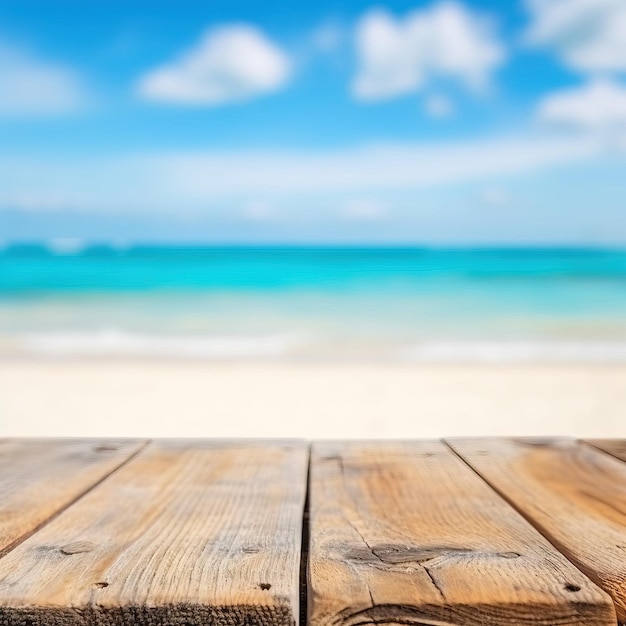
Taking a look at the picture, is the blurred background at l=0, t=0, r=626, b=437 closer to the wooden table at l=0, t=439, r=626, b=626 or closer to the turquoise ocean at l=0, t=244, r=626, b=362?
the turquoise ocean at l=0, t=244, r=626, b=362

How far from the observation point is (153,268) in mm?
20062

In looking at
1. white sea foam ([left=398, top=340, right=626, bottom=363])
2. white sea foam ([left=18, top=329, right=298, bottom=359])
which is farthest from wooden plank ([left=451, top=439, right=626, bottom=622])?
white sea foam ([left=18, top=329, right=298, bottom=359])

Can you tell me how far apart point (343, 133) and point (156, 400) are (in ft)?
85.2

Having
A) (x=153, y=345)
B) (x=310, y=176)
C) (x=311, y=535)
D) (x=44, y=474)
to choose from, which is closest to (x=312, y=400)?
(x=153, y=345)

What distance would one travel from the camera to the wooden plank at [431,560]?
55 cm

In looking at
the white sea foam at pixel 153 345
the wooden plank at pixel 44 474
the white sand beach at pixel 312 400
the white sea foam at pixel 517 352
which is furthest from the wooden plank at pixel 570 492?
the white sea foam at pixel 153 345

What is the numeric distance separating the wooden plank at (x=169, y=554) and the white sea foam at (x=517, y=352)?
5968 millimetres

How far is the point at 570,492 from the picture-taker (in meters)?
0.90

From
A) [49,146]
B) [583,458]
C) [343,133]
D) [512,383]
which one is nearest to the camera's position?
[583,458]

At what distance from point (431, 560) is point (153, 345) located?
24.9 feet

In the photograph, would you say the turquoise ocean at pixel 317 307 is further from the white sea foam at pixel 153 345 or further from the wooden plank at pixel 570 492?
the wooden plank at pixel 570 492

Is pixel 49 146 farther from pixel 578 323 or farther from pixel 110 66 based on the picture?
pixel 578 323

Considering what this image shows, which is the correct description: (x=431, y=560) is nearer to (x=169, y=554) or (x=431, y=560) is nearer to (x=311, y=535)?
(x=311, y=535)

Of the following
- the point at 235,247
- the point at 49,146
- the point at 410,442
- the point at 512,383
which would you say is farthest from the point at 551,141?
the point at 410,442
